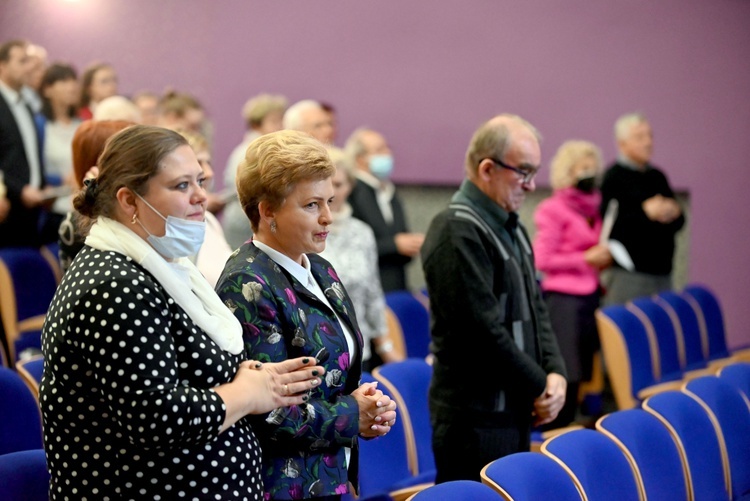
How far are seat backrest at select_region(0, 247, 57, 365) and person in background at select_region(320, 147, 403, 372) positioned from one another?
5.01 feet

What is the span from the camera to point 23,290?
15.1ft

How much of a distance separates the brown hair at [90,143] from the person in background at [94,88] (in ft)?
10.1

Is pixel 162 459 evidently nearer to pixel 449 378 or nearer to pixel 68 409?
pixel 68 409

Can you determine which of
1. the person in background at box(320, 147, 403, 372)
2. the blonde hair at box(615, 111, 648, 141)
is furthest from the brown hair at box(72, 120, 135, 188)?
the blonde hair at box(615, 111, 648, 141)

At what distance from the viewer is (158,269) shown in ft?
5.55

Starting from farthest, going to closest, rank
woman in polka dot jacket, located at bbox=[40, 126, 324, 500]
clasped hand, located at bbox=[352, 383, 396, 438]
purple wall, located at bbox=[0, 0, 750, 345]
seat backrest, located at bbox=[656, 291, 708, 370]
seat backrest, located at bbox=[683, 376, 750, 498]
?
purple wall, located at bbox=[0, 0, 750, 345] → seat backrest, located at bbox=[656, 291, 708, 370] → seat backrest, located at bbox=[683, 376, 750, 498] → clasped hand, located at bbox=[352, 383, 396, 438] → woman in polka dot jacket, located at bbox=[40, 126, 324, 500]

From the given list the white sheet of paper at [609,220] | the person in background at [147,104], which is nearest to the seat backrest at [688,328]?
the white sheet of paper at [609,220]

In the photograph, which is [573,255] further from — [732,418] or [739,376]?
[732,418]

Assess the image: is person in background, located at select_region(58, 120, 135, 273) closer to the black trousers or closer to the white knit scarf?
the white knit scarf

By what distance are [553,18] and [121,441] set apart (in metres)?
5.47

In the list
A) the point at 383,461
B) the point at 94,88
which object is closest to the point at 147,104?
the point at 94,88

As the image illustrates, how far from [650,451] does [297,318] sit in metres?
1.26

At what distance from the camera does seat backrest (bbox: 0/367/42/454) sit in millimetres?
2424

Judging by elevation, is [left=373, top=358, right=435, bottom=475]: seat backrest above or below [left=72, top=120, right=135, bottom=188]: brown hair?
below
